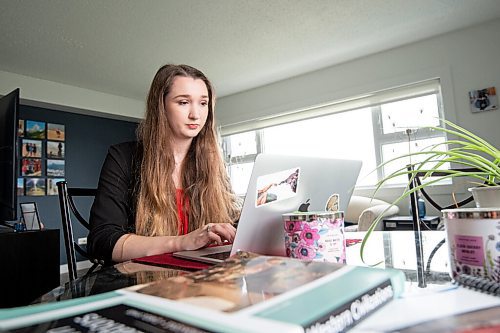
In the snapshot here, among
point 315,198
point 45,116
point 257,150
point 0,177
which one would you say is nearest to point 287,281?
point 315,198

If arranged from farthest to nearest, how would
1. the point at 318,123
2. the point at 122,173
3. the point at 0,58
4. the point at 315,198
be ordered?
the point at 318,123, the point at 0,58, the point at 122,173, the point at 315,198

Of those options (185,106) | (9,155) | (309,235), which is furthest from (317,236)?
(9,155)

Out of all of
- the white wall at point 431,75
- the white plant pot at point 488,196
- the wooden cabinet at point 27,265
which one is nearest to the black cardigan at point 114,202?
the white plant pot at point 488,196

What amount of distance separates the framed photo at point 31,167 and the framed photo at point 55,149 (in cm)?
16

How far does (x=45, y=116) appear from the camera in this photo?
4480mm

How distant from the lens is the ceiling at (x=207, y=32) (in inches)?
110

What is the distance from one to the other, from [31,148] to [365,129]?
415 cm

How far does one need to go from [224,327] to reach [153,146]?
1.11 m

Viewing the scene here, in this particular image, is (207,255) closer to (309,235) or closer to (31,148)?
(309,235)

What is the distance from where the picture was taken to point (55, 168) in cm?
452

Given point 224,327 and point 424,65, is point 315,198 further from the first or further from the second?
point 424,65

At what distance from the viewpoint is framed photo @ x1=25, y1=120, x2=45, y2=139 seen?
14.1 feet

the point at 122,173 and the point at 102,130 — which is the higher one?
the point at 102,130

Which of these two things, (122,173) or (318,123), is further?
(318,123)
